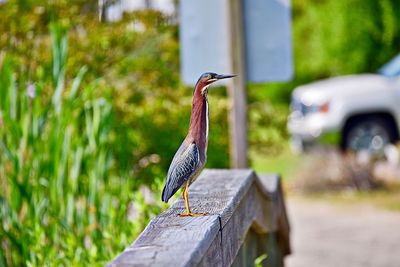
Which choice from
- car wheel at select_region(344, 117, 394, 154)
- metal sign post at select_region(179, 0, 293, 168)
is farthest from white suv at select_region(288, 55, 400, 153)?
metal sign post at select_region(179, 0, 293, 168)

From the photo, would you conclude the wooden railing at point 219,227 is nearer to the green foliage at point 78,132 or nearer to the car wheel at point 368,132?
the green foliage at point 78,132

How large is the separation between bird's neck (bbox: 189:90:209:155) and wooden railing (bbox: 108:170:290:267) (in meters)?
0.23

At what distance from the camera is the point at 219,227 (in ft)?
10.6

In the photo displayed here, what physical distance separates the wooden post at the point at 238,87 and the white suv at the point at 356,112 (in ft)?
33.3

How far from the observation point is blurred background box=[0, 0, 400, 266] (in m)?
5.37

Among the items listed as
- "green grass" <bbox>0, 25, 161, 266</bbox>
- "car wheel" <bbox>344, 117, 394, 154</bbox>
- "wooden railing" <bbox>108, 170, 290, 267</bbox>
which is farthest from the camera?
"car wheel" <bbox>344, 117, 394, 154</bbox>

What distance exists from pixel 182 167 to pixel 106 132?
2.71m

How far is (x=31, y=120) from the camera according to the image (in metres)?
6.19

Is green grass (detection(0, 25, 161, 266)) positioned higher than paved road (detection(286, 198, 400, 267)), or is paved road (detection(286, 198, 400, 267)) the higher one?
green grass (detection(0, 25, 161, 266))

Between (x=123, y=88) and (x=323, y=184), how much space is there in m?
6.78

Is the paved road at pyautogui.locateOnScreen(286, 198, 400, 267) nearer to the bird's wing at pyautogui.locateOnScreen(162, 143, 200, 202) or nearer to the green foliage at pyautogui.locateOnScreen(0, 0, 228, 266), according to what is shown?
the green foliage at pyautogui.locateOnScreen(0, 0, 228, 266)

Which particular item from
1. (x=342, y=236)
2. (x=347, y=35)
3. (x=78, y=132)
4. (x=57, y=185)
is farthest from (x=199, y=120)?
(x=347, y=35)

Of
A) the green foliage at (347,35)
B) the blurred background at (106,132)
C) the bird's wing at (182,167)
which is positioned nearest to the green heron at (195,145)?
the bird's wing at (182,167)

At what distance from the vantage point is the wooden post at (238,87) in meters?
6.66
